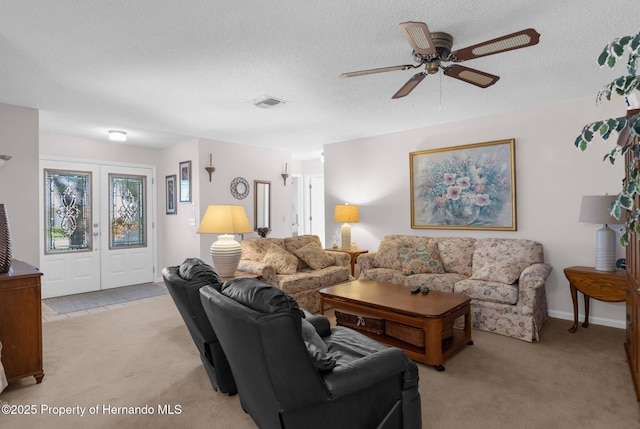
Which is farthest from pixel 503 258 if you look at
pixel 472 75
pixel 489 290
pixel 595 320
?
pixel 472 75

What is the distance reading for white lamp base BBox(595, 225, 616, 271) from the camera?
3.45 meters

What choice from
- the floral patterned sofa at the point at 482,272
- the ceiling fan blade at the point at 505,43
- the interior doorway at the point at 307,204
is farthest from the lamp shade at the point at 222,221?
the interior doorway at the point at 307,204

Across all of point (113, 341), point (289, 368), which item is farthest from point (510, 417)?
point (113, 341)

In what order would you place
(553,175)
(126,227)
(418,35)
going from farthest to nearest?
(126,227) → (553,175) → (418,35)

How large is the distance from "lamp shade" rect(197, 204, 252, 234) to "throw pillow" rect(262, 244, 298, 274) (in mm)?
792

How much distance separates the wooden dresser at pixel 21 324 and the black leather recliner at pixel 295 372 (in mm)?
1670

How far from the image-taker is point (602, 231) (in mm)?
3496

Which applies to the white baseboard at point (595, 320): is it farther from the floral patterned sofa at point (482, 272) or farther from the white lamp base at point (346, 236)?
the white lamp base at point (346, 236)

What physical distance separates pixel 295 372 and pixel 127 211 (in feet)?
18.7

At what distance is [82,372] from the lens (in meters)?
2.81

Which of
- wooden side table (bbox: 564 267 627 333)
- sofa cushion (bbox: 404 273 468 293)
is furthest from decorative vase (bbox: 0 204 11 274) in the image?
wooden side table (bbox: 564 267 627 333)

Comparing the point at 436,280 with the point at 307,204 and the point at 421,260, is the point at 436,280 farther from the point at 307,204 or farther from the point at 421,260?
the point at 307,204

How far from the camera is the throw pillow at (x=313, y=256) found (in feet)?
15.5

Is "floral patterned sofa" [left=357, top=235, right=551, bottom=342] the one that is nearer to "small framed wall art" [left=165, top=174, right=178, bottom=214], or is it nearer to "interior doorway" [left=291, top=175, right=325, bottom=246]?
"interior doorway" [left=291, top=175, right=325, bottom=246]
